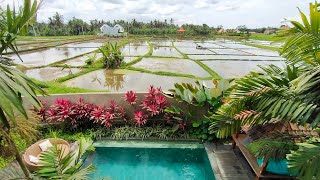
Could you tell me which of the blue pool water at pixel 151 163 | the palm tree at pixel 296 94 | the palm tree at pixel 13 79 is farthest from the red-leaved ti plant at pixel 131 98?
the palm tree at pixel 13 79

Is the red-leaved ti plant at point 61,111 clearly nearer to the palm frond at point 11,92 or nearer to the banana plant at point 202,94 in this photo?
the banana plant at point 202,94

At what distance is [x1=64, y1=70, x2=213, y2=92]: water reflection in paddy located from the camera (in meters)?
8.61

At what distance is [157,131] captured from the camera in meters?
4.65

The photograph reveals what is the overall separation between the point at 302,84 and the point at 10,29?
173 cm

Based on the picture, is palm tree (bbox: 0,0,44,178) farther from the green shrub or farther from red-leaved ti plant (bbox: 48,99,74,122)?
the green shrub

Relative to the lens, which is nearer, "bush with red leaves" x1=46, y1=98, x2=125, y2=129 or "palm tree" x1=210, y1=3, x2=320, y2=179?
"palm tree" x1=210, y1=3, x2=320, y2=179

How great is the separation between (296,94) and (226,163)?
2255 millimetres

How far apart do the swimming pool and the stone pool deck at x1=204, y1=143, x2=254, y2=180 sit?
0.12 m

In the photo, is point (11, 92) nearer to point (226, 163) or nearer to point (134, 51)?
point (226, 163)

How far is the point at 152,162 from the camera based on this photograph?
4.12 metres

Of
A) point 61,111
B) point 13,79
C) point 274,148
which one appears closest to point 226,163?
point 274,148

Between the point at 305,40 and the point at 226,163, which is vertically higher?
the point at 305,40

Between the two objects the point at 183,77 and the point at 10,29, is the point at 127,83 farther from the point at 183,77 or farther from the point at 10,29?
the point at 10,29

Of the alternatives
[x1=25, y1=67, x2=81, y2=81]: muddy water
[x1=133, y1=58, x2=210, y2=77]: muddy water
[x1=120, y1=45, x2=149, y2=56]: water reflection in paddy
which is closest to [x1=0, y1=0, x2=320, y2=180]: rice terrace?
[x1=25, y1=67, x2=81, y2=81]: muddy water
